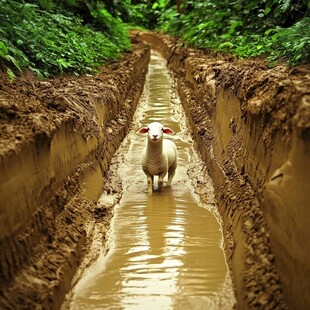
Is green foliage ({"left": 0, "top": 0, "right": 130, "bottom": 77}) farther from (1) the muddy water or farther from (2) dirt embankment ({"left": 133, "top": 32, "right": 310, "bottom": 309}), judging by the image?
(2) dirt embankment ({"left": 133, "top": 32, "right": 310, "bottom": 309})

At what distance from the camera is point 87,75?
899cm

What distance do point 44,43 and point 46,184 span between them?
4942 millimetres

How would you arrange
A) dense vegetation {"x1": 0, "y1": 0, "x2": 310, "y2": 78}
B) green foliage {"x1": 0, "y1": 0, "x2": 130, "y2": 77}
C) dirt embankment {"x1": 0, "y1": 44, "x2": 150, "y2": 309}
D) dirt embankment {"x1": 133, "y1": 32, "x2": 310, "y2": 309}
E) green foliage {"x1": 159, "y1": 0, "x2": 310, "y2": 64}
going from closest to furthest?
dirt embankment {"x1": 133, "y1": 32, "x2": 310, "y2": 309} < dirt embankment {"x1": 0, "y1": 44, "x2": 150, "y2": 309} < green foliage {"x1": 159, "y1": 0, "x2": 310, "y2": 64} < dense vegetation {"x1": 0, "y1": 0, "x2": 310, "y2": 78} < green foliage {"x1": 0, "y1": 0, "x2": 130, "y2": 77}

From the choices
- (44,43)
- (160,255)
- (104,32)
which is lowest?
(160,255)

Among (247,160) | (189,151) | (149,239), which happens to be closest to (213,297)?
(149,239)

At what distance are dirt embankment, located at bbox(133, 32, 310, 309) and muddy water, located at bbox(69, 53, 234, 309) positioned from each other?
245 millimetres

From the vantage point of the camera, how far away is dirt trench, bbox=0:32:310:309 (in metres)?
3.50

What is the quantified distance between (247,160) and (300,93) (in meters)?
1.75

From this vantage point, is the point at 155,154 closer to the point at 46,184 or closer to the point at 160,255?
the point at 160,255

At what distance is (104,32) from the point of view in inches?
558

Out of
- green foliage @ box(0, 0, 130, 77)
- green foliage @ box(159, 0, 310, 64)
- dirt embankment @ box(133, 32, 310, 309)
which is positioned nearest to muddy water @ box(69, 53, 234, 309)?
dirt embankment @ box(133, 32, 310, 309)

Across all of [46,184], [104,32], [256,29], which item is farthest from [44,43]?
[104,32]

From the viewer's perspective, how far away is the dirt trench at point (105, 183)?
350 centimetres

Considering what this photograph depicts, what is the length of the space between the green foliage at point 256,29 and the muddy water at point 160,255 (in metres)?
2.63
